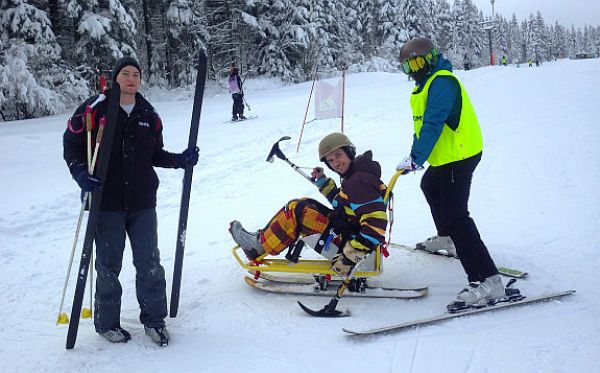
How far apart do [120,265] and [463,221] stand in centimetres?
259

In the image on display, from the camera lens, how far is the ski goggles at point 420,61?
3.70 m

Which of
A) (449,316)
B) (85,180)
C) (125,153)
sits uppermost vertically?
(125,153)

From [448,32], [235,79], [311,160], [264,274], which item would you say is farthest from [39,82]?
[448,32]

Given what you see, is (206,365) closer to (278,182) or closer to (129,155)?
(129,155)

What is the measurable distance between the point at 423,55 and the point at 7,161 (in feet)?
31.8

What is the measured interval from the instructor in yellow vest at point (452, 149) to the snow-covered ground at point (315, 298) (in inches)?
12.3

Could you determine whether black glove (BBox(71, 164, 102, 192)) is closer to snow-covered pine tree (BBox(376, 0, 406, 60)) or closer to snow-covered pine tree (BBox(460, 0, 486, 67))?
snow-covered pine tree (BBox(376, 0, 406, 60))

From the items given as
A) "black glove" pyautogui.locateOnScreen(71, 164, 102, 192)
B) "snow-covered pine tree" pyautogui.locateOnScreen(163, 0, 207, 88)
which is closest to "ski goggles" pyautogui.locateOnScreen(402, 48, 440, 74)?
"black glove" pyautogui.locateOnScreen(71, 164, 102, 192)

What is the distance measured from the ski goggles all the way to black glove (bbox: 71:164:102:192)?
2401 mm

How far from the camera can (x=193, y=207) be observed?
7062 mm

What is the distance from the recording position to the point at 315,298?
13.5 ft

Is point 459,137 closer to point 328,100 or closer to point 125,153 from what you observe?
point 125,153

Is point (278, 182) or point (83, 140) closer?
point (83, 140)

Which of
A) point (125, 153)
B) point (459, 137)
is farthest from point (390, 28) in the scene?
point (125, 153)
